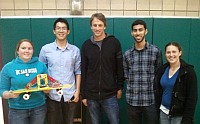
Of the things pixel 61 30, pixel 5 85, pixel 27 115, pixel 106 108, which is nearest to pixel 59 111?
pixel 27 115

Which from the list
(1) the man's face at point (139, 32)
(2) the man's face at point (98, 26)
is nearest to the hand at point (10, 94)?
(2) the man's face at point (98, 26)

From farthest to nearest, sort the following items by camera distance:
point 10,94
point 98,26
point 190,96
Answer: point 98,26
point 10,94
point 190,96

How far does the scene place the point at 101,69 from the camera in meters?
2.10

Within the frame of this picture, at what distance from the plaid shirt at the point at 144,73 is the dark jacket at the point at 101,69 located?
15 centimetres

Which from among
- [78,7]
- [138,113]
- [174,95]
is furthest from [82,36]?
[174,95]

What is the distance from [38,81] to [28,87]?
0.10 meters

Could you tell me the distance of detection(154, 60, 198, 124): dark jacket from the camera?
170 centimetres

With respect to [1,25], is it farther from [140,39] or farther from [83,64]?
[140,39]

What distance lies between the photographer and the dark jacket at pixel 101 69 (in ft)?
6.89

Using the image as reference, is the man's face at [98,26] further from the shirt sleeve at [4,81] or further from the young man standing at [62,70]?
the shirt sleeve at [4,81]

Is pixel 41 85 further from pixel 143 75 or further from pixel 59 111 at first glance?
pixel 143 75

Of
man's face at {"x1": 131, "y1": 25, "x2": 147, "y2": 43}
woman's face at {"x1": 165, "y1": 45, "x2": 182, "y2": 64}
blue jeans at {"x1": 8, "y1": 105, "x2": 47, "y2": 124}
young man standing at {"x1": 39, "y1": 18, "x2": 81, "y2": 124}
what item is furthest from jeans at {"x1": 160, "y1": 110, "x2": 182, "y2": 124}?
blue jeans at {"x1": 8, "y1": 105, "x2": 47, "y2": 124}

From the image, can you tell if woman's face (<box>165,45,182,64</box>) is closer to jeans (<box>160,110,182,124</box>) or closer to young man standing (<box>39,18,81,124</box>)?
jeans (<box>160,110,182,124</box>)

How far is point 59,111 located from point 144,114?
2.94ft
